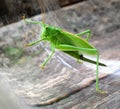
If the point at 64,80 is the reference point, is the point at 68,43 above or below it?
above

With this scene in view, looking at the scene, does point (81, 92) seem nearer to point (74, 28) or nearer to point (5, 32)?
point (5, 32)

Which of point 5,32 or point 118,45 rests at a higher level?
point 5,32

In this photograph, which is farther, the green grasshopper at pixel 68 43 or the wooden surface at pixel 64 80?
the green grasshopper at pixel 68 43

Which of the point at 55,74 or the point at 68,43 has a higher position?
the point at 68,43

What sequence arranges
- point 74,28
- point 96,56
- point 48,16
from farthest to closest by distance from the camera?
point 74,28 < point 48,16 < point 96,56

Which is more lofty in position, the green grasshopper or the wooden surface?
the green grasshopper

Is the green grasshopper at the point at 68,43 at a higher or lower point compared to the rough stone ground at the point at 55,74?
higher

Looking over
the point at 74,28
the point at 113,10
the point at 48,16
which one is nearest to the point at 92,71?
the point at 48,16

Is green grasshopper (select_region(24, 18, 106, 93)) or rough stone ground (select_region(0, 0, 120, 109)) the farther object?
green grasshopper (select_region(24, 18, 106, 93))
